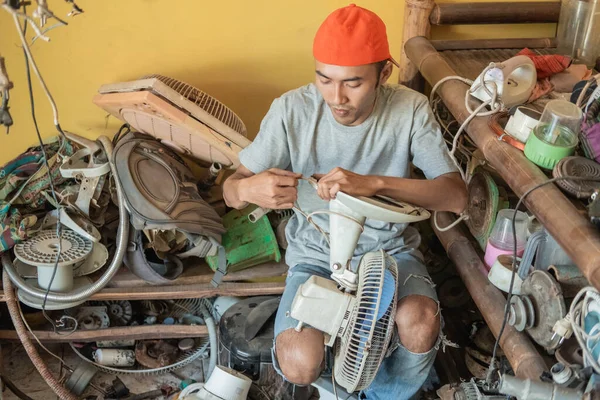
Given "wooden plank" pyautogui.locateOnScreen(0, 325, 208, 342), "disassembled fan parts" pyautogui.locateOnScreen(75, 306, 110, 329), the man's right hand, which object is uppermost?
the man's right hand

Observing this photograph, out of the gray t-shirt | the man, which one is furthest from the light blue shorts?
the gray t-shirt

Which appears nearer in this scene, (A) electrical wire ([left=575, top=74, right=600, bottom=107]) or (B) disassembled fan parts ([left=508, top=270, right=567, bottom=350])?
(B) disassembled fan parts ([left=508, top=270, right=567, bottom=350])

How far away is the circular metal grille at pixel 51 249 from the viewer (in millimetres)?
1845

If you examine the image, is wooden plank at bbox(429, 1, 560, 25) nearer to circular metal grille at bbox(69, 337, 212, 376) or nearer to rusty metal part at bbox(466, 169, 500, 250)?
rusty metal part at bbox(466, 169, 500, 250)

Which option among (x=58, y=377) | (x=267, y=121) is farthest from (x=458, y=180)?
(x=58, y=377)

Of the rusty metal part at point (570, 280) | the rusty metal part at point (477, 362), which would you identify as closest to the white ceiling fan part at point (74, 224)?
the rusty metal part at point (477, 362)

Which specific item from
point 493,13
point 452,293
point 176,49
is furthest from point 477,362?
point 176,49

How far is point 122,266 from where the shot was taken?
2066 millimetres

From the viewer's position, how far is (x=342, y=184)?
139 cm

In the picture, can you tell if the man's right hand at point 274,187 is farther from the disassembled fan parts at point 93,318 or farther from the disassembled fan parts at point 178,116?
the disassembled fan parts at point 93,318

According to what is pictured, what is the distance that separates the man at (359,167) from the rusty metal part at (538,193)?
11 centimetres

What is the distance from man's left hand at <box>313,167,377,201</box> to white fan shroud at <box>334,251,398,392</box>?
6.7 inches

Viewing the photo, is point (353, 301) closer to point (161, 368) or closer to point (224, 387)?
point (224, 387)

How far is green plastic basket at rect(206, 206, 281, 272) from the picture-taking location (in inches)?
79.7
